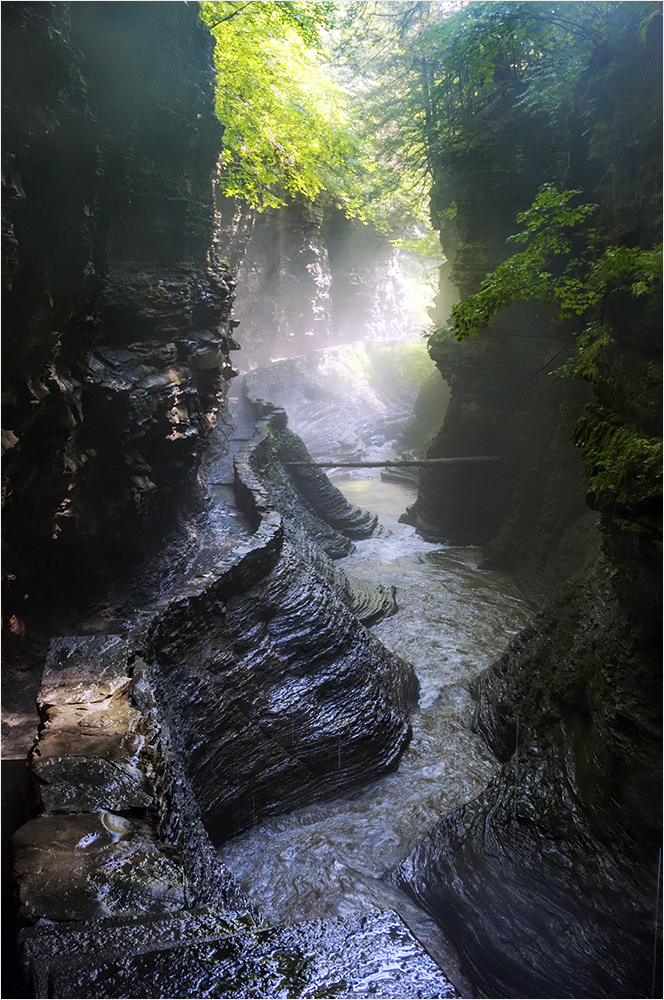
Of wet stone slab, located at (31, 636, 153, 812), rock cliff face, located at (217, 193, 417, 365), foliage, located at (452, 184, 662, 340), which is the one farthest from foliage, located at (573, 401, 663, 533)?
rock cliff face, located at (217, 193, 417, 365)

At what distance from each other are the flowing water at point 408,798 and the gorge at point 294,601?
0.04 m

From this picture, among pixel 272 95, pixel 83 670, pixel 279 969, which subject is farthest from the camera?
pixel 272 95

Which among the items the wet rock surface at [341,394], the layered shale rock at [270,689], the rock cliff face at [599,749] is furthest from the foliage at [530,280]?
the wet rock surface at [341,394]

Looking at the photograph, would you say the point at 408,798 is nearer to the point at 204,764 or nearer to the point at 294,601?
the point at 204,764

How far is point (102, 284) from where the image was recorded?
5.17 metres

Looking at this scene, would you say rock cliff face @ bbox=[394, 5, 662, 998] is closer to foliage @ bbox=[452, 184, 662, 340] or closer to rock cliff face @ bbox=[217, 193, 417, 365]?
foliage @ bbox=[452, 184, 662, 340]

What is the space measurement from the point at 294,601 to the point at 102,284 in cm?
422

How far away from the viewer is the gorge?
3.33 metres

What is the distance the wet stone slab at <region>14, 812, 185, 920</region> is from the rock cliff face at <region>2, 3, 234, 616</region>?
→ 99.7 inches

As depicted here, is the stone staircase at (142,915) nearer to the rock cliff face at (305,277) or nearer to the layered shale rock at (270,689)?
the layered shale rock at (270,689)

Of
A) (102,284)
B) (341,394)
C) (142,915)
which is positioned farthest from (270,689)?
(341,394)

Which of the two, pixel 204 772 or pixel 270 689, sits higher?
pixel 270 689

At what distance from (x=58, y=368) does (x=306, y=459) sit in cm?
1039

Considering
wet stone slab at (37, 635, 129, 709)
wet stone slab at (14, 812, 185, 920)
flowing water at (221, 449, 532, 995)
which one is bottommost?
flowing water at (221, 449, 532, 995)
